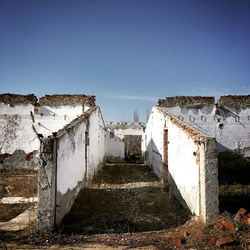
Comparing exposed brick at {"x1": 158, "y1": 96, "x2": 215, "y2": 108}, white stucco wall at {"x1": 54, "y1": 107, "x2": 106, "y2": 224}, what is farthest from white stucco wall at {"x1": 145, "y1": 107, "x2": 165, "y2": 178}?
white stucco wall at {"x1": 54, "y1": 107, "x2": 106, "y2": 224}

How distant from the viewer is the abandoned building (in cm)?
390

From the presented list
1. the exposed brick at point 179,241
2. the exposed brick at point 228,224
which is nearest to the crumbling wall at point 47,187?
the exposed brick at point 179,241

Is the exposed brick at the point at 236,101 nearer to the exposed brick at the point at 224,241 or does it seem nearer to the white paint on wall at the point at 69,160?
the white paint on wall at the point at 69,160

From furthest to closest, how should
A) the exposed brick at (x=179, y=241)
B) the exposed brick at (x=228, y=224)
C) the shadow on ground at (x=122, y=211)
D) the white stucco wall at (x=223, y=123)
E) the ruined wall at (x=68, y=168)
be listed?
the white stucco wall at (x=223, y=123) < the ruined wall at (x=68, y=168) < the shadow on ground at (x=122, y=211) < the exposed brick at (x=228, y=224) < the exposed brick at (x=179, y=241)

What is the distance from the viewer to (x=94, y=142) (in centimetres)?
952

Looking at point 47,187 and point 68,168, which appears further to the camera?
point 68,168

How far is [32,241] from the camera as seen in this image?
3.39 metres

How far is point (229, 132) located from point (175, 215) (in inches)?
265

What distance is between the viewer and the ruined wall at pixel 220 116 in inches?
375

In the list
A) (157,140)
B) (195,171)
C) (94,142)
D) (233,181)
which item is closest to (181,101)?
(157,140)

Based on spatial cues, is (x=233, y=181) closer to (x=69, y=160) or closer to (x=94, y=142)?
(x=94, y=142)

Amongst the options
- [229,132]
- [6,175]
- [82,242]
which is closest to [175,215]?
[82,242]

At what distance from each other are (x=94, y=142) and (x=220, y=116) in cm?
685

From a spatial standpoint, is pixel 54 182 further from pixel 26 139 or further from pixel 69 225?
pixel 26 139
